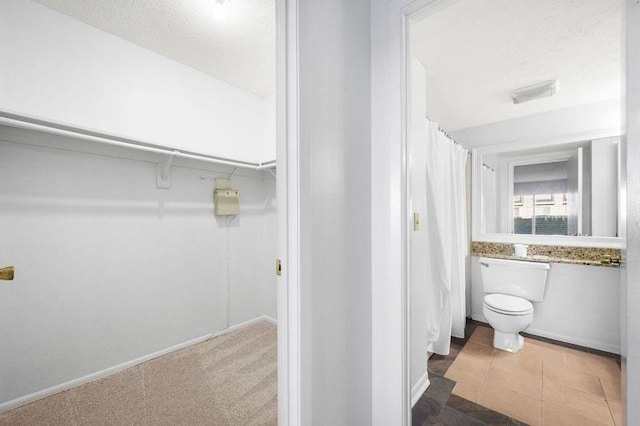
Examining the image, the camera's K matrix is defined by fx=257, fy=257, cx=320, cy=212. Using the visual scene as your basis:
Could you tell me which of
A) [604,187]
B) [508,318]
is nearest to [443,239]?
[508,318]

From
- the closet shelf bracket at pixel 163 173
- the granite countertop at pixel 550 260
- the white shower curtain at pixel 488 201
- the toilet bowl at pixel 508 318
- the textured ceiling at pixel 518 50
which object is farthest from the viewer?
the white shower curtain at pixel 488 201

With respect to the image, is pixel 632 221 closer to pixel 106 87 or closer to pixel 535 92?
pixel 535 92

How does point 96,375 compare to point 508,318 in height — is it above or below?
below

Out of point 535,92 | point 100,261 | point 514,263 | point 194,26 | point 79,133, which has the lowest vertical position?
point 514,263

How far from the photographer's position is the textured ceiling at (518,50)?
4.70 ft

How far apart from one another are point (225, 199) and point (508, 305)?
2.67 m

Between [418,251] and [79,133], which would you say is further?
[418,251]

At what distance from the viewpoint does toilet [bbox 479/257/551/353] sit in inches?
84.6

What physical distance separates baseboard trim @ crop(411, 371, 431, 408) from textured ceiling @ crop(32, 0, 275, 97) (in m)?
2.55

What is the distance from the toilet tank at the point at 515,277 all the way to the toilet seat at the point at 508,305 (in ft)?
0.37

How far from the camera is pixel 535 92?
7.14ft

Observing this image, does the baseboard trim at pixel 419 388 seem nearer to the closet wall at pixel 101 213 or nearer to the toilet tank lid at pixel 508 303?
the toilet tank lid at pixel 508 303

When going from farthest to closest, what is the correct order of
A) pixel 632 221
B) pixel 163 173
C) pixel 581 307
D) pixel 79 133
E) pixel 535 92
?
pixel 581 307 → pixel 535 92 → pixel 163 173 → pixel 79 133 → pixel 632 221

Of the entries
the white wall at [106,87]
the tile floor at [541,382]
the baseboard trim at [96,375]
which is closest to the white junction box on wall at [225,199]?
the white wall at [106,87]
